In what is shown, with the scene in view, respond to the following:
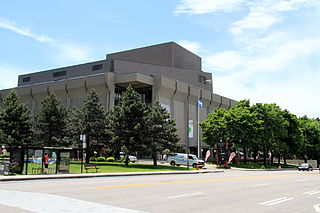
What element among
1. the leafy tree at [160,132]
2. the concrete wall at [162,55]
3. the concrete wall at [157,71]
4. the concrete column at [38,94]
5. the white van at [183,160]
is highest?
the concrete wall at [162,55]

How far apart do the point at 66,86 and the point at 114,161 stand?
104ft

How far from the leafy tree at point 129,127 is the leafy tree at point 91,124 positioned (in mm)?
4610

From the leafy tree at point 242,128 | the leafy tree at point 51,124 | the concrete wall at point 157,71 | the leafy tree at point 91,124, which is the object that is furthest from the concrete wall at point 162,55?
the leafy tree at point 51,124

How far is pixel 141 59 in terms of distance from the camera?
3484 inches

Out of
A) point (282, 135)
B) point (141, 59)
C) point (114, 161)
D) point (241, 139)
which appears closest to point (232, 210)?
point (114, 161)

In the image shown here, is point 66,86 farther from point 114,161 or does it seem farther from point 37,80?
point 114,161

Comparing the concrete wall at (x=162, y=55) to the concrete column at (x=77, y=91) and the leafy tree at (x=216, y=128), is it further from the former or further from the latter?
the leafy tree at (x=216, y=128)

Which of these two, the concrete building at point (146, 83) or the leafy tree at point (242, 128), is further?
the concrete building at point (146, 83)

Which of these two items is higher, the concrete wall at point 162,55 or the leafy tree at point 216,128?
the concrete wall at point 162,55

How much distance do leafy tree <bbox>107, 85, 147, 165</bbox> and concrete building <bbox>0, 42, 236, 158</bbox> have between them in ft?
81.9

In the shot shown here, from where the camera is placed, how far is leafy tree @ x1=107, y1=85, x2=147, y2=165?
4203 cm

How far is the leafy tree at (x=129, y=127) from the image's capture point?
138ft

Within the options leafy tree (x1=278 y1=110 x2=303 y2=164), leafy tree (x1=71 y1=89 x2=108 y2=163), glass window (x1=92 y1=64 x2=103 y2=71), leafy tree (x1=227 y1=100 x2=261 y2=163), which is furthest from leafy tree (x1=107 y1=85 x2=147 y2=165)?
leafy tree (x1=278 y1=110 x2=303 y2=164)

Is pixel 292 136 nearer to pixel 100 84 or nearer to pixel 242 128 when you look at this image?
pixel 242 128
